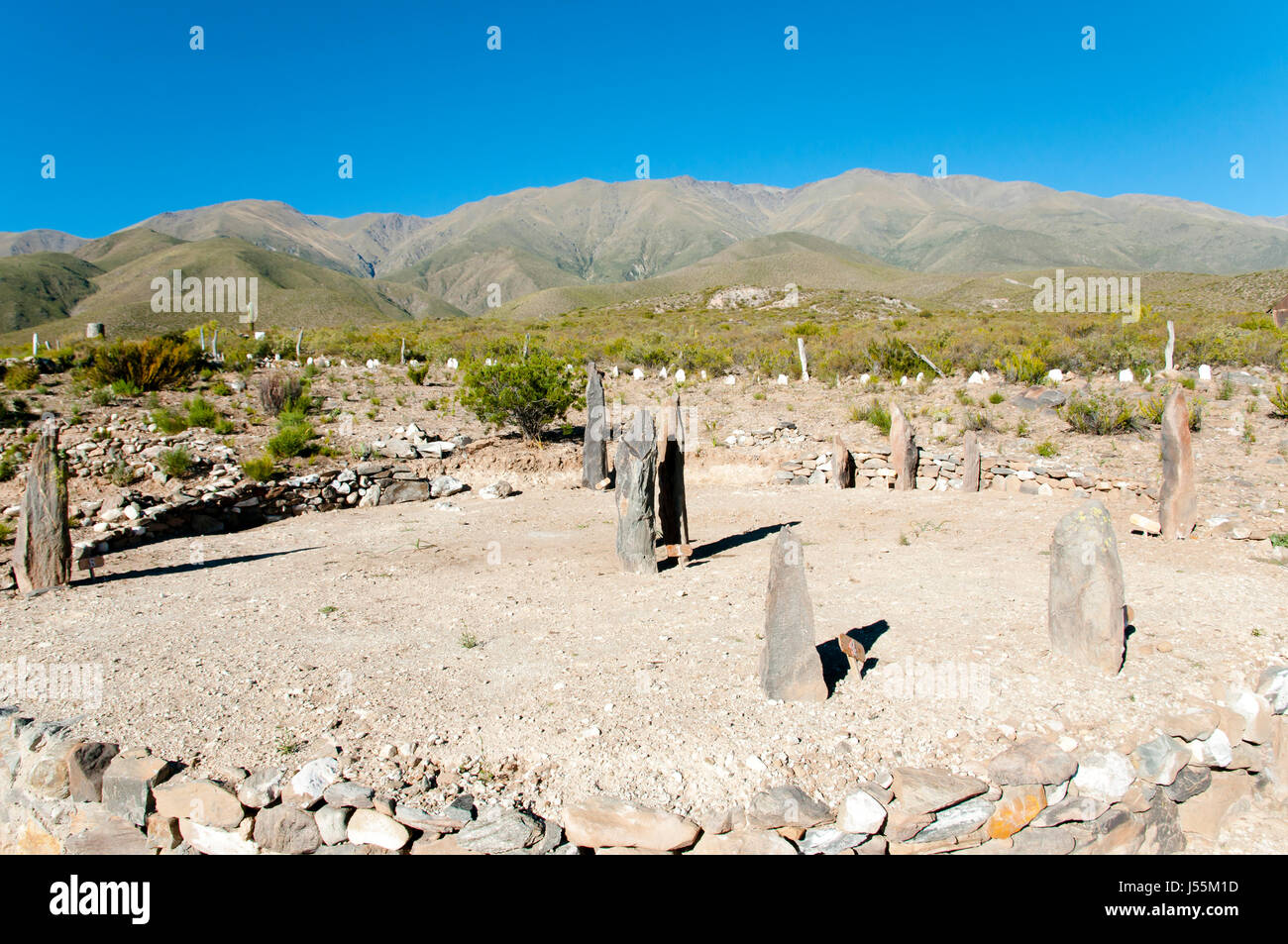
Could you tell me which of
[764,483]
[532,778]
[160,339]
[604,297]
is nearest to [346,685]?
[532,778]

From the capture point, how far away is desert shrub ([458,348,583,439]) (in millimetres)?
15539

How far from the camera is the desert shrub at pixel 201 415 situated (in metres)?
14.1


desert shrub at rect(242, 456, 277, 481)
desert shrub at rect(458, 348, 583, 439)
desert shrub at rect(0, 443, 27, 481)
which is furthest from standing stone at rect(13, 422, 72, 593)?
desert shrub at rect(458, 348, 583, 439)

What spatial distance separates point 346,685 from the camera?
16.5ft

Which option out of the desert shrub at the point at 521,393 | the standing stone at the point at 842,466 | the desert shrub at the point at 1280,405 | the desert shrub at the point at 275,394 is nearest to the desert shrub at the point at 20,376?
the desert shrub at the point at 275,394

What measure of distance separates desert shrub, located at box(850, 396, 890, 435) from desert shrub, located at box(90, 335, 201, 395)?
16.8m

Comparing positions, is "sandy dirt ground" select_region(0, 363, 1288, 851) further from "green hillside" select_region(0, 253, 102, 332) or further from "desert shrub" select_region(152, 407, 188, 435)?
"green hillside" select_region(0, 253, 102, 332)

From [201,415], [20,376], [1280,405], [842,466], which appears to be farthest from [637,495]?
[20,376]

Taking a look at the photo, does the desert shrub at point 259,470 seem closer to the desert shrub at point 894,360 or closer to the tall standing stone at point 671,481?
the tall standing stone at point 671,481

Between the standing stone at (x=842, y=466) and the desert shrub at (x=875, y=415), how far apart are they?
2.39 m

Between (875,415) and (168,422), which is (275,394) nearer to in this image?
(168,422)

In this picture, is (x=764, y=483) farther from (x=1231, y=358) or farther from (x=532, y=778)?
(x=1231, y=358)
